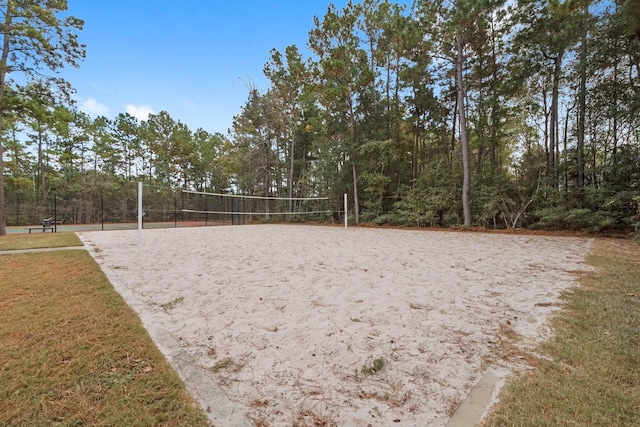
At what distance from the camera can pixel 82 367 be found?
5.37 ft

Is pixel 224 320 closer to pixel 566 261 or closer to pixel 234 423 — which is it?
pixel 234 423

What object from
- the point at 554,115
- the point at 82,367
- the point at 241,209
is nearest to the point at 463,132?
the point at 554,115

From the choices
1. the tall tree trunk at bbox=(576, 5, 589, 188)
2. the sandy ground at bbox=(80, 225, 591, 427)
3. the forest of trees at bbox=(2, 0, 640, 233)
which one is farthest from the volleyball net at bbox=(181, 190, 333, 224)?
the sandy ground at bbox=(80, 225, 591, 427)

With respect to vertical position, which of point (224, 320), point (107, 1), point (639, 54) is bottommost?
point (224, 320)

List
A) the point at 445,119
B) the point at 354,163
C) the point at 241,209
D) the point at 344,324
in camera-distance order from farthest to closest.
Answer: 1. the point at 241,209
2. the point at 354,163
3. the point at 445,119
4. the point at 344,324

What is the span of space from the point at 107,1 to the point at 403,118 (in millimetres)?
12563

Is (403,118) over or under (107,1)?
under

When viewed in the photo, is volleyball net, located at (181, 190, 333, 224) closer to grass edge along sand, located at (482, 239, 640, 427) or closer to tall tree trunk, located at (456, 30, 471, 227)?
tall tree trunk, located at (456, 30, 471, 227)

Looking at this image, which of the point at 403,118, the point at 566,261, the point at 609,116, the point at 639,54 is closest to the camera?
the point at 566,261

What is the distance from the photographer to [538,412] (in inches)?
49.8

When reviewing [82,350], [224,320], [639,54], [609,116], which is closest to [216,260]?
[224,320]

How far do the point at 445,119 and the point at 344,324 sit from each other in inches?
553

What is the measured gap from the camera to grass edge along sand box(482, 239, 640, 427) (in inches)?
48.9

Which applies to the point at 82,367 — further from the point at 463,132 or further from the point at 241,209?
the point at 241,209
